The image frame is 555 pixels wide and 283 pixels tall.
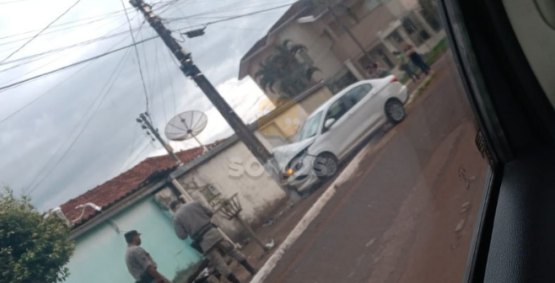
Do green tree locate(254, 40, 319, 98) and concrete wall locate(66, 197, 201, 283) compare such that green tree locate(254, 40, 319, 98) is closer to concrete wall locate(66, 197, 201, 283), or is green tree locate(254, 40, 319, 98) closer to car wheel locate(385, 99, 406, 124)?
car wheel locate(385, 99, 406, 124)

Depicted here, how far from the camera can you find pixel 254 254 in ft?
8.89

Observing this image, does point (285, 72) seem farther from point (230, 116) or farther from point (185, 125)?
point (185, 125)

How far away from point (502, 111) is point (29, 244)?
91.9 inches

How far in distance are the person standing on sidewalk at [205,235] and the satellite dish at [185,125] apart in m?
0.40

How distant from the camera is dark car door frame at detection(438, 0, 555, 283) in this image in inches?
89.0

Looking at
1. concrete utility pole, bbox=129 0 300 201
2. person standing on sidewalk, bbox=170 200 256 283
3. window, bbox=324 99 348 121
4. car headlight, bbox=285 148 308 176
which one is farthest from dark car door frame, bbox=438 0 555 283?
person standing on sidewalk, bbox=170 200 256 283

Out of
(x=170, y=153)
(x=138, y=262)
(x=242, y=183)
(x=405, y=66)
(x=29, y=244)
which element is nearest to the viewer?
(x=29, y=244)

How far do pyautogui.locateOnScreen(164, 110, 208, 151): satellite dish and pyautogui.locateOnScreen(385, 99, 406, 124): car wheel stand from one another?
40.4 inches

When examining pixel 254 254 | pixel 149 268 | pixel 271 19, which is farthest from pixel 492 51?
pixel 149 268

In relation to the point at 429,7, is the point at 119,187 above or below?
above

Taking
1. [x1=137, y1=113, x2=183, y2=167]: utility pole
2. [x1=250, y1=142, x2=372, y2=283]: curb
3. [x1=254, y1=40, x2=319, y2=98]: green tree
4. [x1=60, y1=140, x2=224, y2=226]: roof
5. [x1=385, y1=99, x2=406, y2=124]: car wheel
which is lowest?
[x1=250, y1=142, x2=372, y2=283]: curb

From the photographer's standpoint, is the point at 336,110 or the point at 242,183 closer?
the point at 336,110

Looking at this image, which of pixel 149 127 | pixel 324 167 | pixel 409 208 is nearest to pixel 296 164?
pixel 324 167

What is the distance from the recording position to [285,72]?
258 cm
